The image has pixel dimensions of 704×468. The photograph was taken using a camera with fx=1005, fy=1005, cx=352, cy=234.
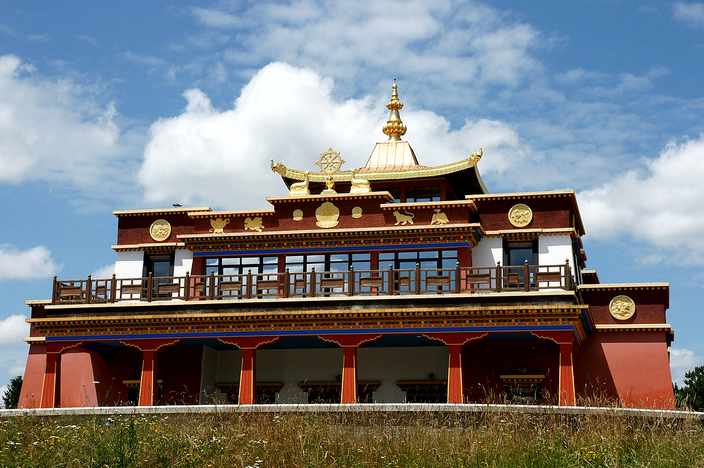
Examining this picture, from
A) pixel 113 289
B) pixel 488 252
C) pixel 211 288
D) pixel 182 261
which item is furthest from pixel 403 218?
pixel 113 289

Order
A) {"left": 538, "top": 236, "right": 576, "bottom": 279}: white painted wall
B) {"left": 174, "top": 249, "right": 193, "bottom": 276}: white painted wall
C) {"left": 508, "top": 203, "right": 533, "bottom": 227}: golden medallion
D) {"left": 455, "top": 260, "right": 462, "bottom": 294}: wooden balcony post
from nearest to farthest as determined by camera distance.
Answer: {"left": 455, "top": 260, "right": 462, "bottom": 294}: wooden balcony post < {"left": 538, "top": 236, "right": 576, "bottom": 279}: white painted wall < {"left": 508, "top": 203, "right": 533, "bottom": 227}: golden medallion < {"left": 174, "top": 249, "right": 193, "bottom": 276}: white painted wall

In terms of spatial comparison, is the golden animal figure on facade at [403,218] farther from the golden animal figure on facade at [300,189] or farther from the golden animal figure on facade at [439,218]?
the golden animal figure on facade at [300,189]

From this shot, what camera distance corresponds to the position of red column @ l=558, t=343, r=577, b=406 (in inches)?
1275

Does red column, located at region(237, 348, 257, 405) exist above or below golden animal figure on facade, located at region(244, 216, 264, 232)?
below

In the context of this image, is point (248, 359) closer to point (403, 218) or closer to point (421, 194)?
point (403, 218)

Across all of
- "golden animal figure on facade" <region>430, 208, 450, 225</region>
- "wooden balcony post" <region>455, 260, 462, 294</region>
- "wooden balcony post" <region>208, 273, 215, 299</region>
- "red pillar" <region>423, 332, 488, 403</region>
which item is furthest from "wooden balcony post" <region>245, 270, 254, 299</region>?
"wooden balcony post" <region>455, 260, 462, 294</region>

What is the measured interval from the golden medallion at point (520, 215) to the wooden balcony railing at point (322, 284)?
191cm

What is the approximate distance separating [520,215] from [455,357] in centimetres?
674

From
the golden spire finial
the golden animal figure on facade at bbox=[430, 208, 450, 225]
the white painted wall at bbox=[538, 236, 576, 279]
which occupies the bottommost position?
the white painted wall at bbox=[538, 236, 576, 279]

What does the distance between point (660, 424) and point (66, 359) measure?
1022 inches

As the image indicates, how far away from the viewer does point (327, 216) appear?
125 ft

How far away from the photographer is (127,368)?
39875mm

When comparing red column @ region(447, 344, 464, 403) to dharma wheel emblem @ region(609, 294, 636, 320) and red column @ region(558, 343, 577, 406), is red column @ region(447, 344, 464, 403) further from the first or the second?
dharma wheel emblem @ region(609, 294, 636, 320)

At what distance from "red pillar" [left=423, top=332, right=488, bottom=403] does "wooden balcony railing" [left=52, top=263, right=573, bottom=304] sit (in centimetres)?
170
